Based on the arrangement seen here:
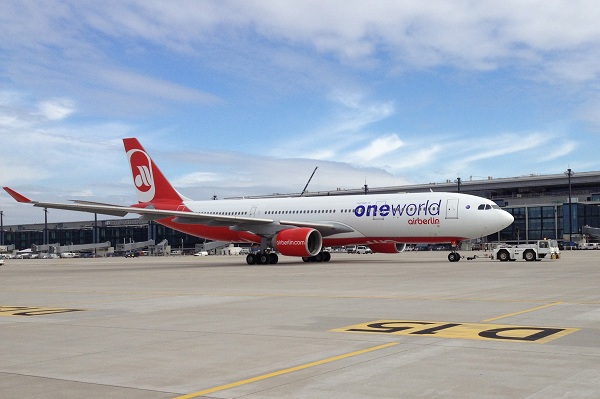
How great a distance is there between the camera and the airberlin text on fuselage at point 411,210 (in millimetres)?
38250

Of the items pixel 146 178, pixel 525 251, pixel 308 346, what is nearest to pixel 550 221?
pixel 525 251

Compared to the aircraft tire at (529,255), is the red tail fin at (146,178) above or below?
above

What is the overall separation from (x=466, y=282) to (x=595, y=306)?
792cm

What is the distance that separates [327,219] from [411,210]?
19.0 ft

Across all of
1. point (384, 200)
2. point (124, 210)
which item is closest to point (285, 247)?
point (384, 200)

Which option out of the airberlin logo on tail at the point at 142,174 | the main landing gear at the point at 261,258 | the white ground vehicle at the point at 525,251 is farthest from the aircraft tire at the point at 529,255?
the airberlin logo on tail at the point at 142,174

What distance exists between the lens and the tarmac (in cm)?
709

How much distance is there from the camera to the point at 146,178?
4891 cm

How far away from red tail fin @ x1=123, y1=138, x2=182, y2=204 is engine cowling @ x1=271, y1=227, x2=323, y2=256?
12171 mm

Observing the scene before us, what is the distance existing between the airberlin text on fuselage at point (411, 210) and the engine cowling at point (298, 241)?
3229mm

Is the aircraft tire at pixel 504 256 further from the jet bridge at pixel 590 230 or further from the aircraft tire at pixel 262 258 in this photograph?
the jet bridge at pixel 590 230

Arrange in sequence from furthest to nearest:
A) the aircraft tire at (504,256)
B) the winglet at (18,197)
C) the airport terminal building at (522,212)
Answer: the airport terminal building at (522,212) → the aircraft tire at (504,256) → the winglet at (18,197)

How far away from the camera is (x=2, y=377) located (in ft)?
25.8

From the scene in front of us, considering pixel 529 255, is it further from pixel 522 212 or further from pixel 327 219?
pixel 522 212
